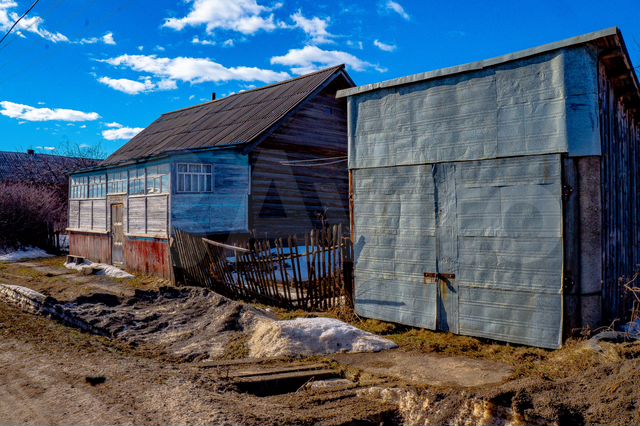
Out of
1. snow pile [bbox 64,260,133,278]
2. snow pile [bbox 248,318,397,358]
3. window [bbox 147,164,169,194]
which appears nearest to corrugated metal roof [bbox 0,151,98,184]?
snow pile [bbox 64,260,133,278]

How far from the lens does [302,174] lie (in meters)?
18.5

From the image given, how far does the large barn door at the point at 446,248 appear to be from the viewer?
7664mm

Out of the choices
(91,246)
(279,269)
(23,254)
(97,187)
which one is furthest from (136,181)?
(23,254)

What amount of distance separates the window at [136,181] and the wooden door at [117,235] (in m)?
1.30

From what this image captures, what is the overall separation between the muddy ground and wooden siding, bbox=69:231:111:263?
11.5 metres

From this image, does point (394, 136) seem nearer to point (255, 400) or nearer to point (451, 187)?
point (451, 187)

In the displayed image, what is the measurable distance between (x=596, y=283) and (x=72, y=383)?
6.50 metres

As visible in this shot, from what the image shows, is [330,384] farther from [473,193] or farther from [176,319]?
[176,319]

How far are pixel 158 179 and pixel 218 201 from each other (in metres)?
1.95

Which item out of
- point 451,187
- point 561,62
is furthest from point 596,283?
point 561,62

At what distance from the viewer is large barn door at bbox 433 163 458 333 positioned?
7664 millimetres

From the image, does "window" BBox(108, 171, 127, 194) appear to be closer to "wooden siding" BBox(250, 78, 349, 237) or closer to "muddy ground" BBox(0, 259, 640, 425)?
"wooden siding" BBox(250, 78, 349, 237)

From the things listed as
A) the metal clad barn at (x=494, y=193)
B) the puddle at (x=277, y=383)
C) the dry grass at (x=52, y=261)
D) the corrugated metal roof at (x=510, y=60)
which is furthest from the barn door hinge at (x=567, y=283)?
the dry grass at (x=52, y=261)

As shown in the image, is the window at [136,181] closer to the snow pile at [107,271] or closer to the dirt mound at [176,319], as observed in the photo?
the snow pile at [107,271]
